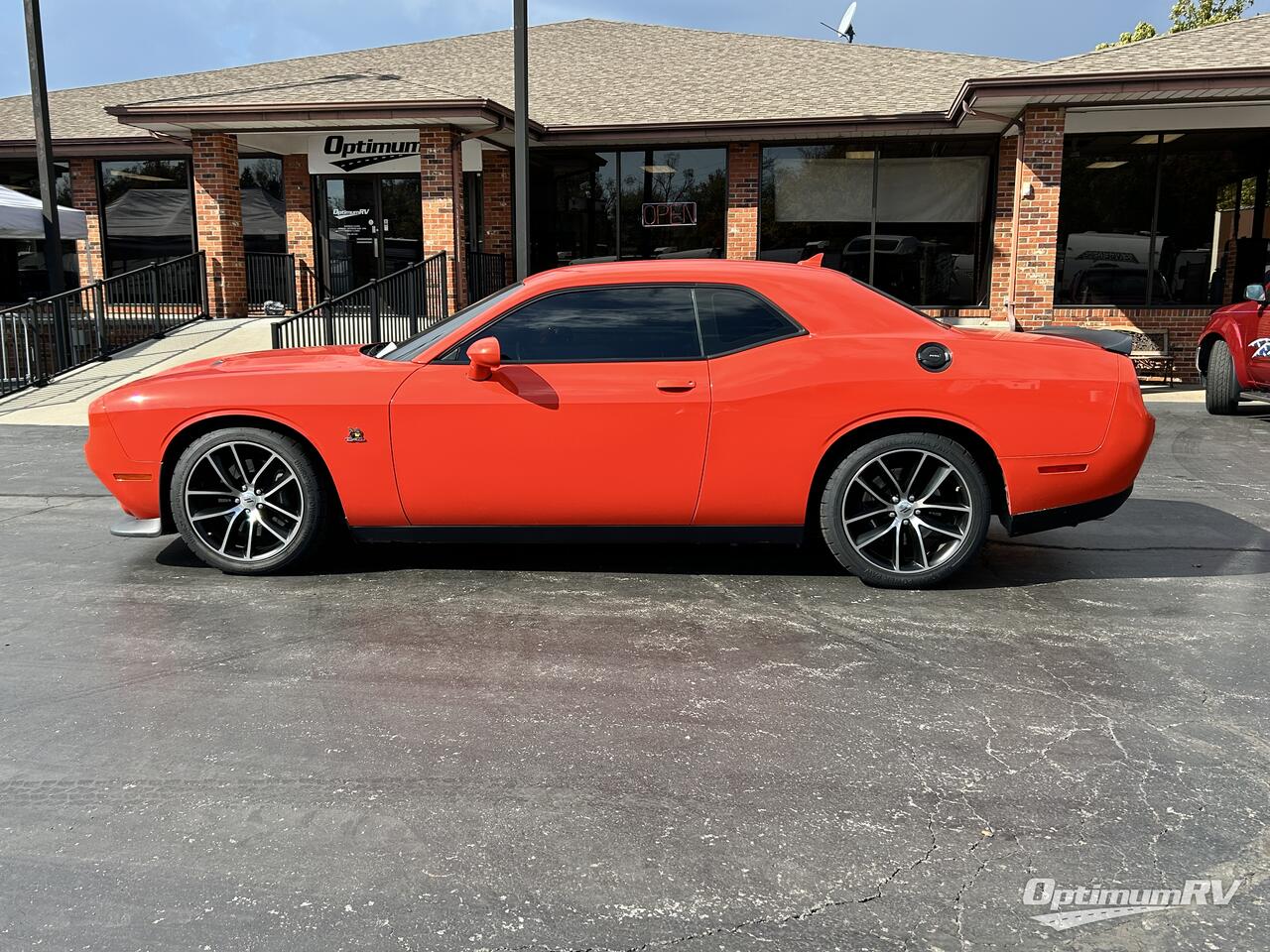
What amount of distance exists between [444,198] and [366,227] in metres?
3.32

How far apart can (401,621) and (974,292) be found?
14204 mm

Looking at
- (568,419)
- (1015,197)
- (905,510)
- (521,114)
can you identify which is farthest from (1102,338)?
(1015,197)

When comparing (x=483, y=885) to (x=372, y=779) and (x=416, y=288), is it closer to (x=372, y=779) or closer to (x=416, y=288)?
(x=372, y=779)

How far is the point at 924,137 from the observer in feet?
53.1

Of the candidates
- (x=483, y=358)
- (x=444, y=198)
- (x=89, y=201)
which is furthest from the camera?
(x=89, y=201)

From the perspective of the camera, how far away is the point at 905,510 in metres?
4.97

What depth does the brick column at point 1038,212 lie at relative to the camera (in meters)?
13.8

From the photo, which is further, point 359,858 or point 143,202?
point 143,202

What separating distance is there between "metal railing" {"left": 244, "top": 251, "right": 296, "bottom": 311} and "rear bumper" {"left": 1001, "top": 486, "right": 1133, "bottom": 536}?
15760 mm

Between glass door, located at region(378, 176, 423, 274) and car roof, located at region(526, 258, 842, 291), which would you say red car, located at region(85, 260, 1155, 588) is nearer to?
car roof, located at region(526, 258, 842, 291)

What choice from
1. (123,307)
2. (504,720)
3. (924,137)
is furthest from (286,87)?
(504,720)

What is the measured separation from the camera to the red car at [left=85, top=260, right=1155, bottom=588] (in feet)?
16.0

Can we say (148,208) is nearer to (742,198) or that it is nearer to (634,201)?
(634,201)

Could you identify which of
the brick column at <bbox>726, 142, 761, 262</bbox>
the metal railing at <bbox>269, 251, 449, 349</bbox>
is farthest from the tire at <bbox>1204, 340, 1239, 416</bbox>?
the metal railing at <bbox>269, 251, 449, 349</bbox>
